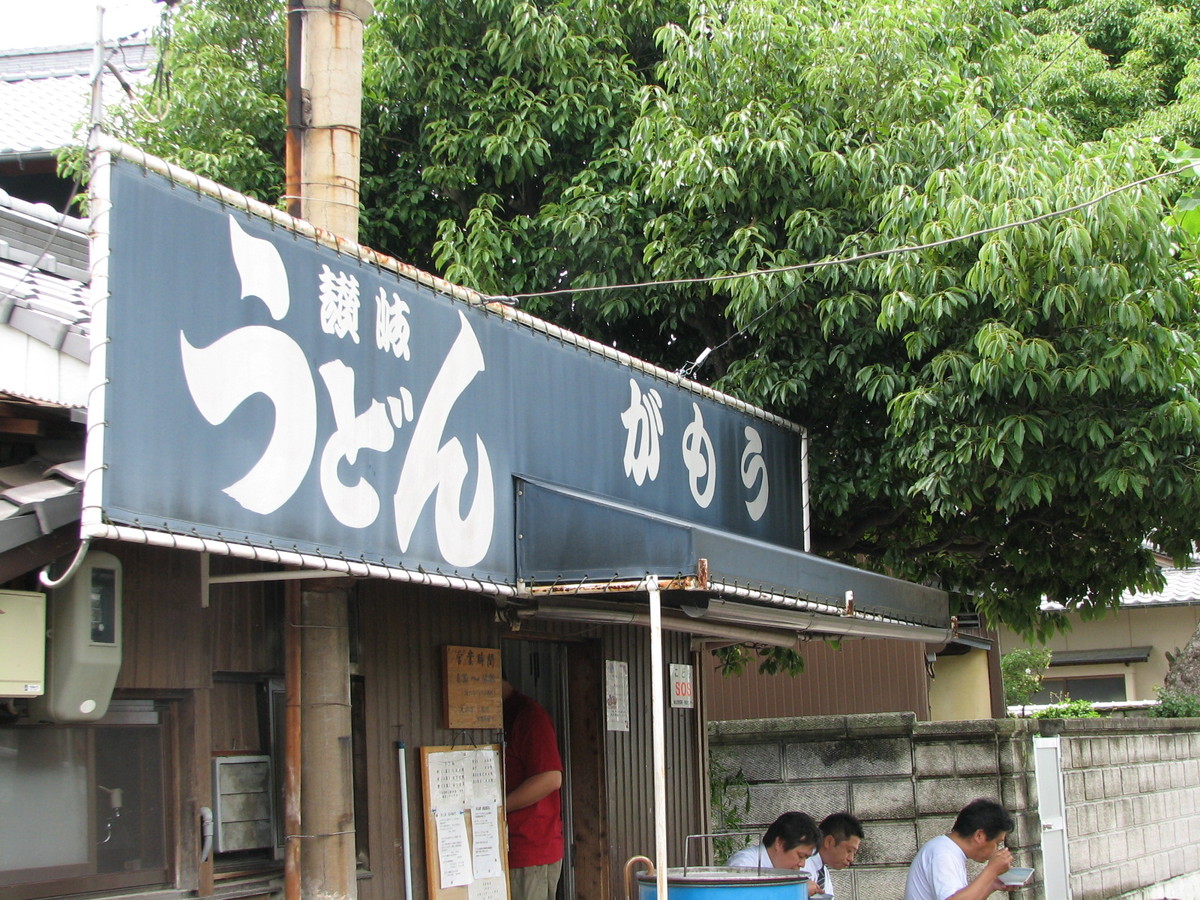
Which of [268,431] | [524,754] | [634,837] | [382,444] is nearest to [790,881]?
[524,754]

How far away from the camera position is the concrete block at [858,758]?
33.7 feet

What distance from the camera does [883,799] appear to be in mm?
10266

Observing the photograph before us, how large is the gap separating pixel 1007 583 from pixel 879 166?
3.68 m

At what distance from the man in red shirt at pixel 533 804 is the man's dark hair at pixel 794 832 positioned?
49.6 inches

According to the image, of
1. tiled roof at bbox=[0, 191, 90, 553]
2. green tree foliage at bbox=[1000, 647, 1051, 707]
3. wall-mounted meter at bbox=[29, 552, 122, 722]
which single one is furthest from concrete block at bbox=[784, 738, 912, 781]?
green tree foliage at bbox=[1000, 647, 1051, 707]

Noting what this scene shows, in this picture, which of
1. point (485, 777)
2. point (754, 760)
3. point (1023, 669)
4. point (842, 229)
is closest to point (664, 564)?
point (485, 777)

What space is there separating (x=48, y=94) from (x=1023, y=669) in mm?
18304

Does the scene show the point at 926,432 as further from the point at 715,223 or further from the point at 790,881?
the point at 790,881

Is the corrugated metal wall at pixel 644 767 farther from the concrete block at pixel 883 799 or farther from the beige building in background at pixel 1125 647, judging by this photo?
the beige building in background at pixel 1125 647

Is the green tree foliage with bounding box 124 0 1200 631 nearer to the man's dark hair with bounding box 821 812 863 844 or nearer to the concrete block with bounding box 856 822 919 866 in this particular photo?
the concrete block with bounding box 856 822 919 866

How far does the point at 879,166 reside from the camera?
9.01 m

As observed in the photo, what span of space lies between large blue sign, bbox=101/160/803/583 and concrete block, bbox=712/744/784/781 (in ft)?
13.1

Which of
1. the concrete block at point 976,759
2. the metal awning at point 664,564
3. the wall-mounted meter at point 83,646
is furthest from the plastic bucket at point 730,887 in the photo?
the concrete block at point 976,759

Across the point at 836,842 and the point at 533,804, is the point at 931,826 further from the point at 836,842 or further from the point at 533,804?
the point at 533,804
